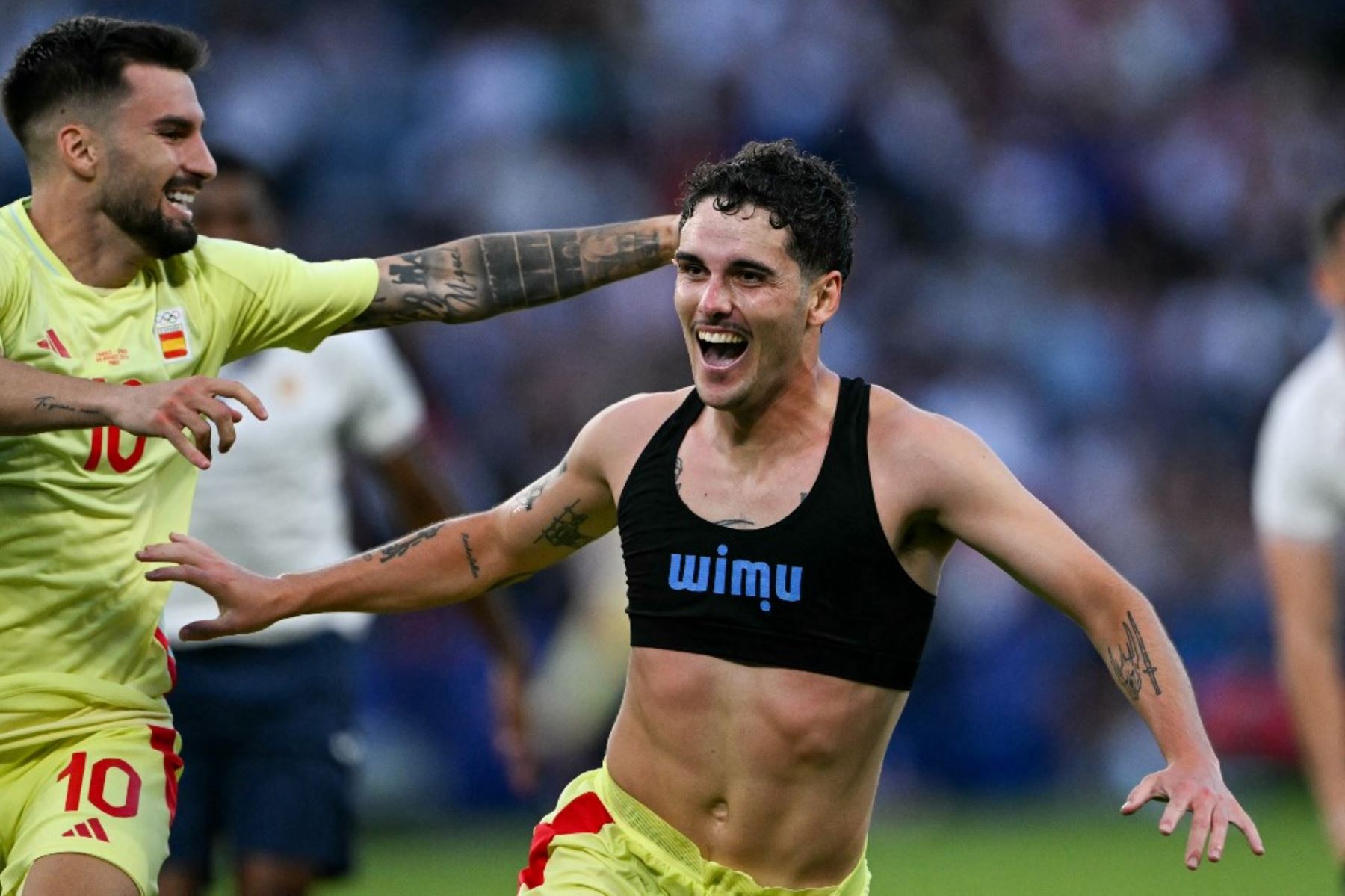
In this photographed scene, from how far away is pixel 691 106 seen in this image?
46.9 feet

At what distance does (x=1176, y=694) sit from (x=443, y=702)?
24.4ft

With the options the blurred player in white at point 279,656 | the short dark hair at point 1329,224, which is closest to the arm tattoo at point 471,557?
the blurred player in white at point 279,656

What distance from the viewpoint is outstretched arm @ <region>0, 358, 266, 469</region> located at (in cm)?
440

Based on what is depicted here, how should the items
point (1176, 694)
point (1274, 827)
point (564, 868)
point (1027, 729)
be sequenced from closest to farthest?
point (1176, 694), point (564, 868), point (1274, 827), point (1027, 729)

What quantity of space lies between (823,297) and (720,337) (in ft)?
1.20

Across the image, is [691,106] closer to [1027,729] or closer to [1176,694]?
[1027,729]

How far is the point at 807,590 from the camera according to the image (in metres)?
4.84

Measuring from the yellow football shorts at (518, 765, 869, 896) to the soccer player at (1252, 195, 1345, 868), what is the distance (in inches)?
86.4

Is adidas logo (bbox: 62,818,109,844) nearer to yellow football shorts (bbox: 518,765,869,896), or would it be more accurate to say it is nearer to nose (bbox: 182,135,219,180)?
yellow football shorts (bbox: 518,765,869,896)

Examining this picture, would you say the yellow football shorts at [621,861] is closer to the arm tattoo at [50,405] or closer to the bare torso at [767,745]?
the bare torso at [767,745]

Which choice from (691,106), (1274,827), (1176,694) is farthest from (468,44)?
(1176,694)

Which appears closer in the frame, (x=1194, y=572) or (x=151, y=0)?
(x=151, y=0)

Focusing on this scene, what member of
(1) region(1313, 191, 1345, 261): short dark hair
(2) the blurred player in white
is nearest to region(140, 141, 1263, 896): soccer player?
(2) the blurred player in white

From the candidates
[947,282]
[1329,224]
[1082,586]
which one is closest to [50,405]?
[1082,586]
